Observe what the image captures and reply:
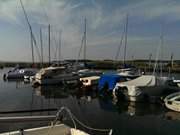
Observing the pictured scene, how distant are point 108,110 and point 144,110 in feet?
9.43

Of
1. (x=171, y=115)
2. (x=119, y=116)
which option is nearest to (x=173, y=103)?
(x=171, y=115)

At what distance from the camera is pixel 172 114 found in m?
18.4

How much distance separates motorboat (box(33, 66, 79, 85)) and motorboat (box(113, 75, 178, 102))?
14.0 meters

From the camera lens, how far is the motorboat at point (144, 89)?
2323 cm

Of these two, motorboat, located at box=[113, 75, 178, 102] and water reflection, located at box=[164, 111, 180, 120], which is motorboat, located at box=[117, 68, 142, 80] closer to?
motorboat, located at box=[113, 75, 178, 102]

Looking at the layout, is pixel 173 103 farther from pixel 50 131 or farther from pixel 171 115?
pixel 50 131

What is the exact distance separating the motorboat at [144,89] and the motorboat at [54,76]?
14.0 metres

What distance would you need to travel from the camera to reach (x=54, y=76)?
1534 inches

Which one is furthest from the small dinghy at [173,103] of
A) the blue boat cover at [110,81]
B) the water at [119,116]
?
the blue boat cover at [110,81]

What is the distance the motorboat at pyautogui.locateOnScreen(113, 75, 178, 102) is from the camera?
23234 millimetres

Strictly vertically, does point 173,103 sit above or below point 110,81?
below

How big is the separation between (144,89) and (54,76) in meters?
18.8

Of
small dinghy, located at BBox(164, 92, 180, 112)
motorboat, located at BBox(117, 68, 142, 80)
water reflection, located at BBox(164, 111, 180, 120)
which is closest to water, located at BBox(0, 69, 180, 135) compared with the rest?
water reflection, located at BBox(164, 111, 180, 120)

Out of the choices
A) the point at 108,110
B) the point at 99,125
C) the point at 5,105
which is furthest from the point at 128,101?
the point at 5,105
